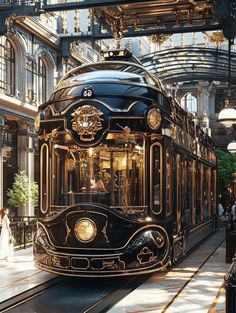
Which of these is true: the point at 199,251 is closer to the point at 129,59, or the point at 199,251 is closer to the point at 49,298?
the point at 129,59

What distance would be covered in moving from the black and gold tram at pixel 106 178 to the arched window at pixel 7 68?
12112 millimetres

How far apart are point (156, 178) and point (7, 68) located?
1422 cm

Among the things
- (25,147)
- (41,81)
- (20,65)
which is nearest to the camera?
(20,65)

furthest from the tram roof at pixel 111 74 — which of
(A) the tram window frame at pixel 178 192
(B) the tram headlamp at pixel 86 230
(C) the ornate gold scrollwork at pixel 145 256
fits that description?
(C) the ornate gold scrollwork at pixel 145 256

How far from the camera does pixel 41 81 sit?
84.6 ft

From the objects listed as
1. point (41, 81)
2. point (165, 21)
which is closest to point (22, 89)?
point (41, 81)

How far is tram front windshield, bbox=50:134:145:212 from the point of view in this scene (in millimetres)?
9672

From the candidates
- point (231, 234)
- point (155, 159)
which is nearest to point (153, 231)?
point (155, 159)

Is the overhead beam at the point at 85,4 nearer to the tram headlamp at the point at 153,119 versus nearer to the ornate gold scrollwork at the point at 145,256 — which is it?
the tram headlamp at the point at 153,119

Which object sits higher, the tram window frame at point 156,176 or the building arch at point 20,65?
the building arch at point 20,65

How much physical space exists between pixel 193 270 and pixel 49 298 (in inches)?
141

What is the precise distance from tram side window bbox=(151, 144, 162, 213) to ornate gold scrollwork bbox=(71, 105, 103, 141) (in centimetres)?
115

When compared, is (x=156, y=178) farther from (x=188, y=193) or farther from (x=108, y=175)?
(x=188, y=193)

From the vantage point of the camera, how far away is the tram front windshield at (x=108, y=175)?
967cm
